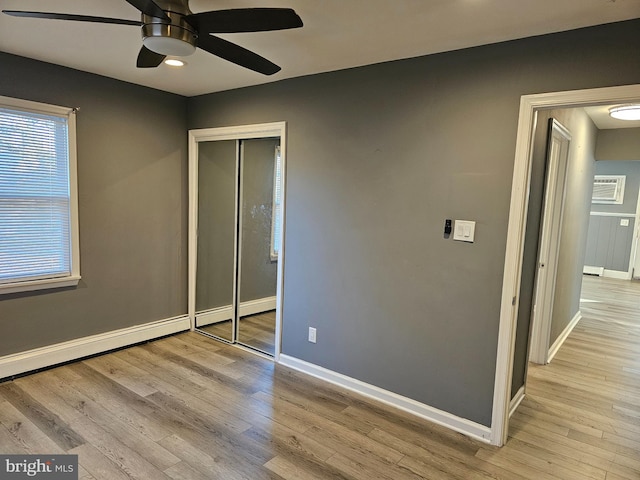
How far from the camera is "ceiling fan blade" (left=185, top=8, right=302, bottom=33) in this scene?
61.2 inches

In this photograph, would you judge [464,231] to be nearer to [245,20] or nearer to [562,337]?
[245,20]

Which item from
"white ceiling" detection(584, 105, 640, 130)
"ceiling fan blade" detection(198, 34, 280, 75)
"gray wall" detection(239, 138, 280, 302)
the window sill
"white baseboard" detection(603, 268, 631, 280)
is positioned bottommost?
"white baseboard" detection(603, 268, 631, 280)

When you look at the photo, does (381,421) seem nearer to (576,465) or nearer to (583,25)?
(576,465)

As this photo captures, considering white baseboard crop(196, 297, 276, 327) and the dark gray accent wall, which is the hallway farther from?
the dark gray accent wall

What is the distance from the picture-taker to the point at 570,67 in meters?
2.11

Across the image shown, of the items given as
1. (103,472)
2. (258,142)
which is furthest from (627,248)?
(103,472)

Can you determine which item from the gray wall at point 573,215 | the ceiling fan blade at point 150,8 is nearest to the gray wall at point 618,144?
the gray wall at point 573,215

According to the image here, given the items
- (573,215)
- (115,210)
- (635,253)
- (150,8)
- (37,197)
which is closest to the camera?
(150,8)

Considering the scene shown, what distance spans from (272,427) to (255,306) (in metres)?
1.64

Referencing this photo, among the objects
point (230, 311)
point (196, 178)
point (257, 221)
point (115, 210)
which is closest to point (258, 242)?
point (257, 221)

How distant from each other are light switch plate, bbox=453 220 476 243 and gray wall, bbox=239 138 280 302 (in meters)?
1.81

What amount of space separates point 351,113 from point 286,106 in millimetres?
643

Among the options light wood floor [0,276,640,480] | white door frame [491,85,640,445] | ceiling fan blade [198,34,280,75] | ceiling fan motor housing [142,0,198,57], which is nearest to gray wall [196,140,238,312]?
light wood floor [0,276,640,480]

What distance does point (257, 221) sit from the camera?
3.95 meters
